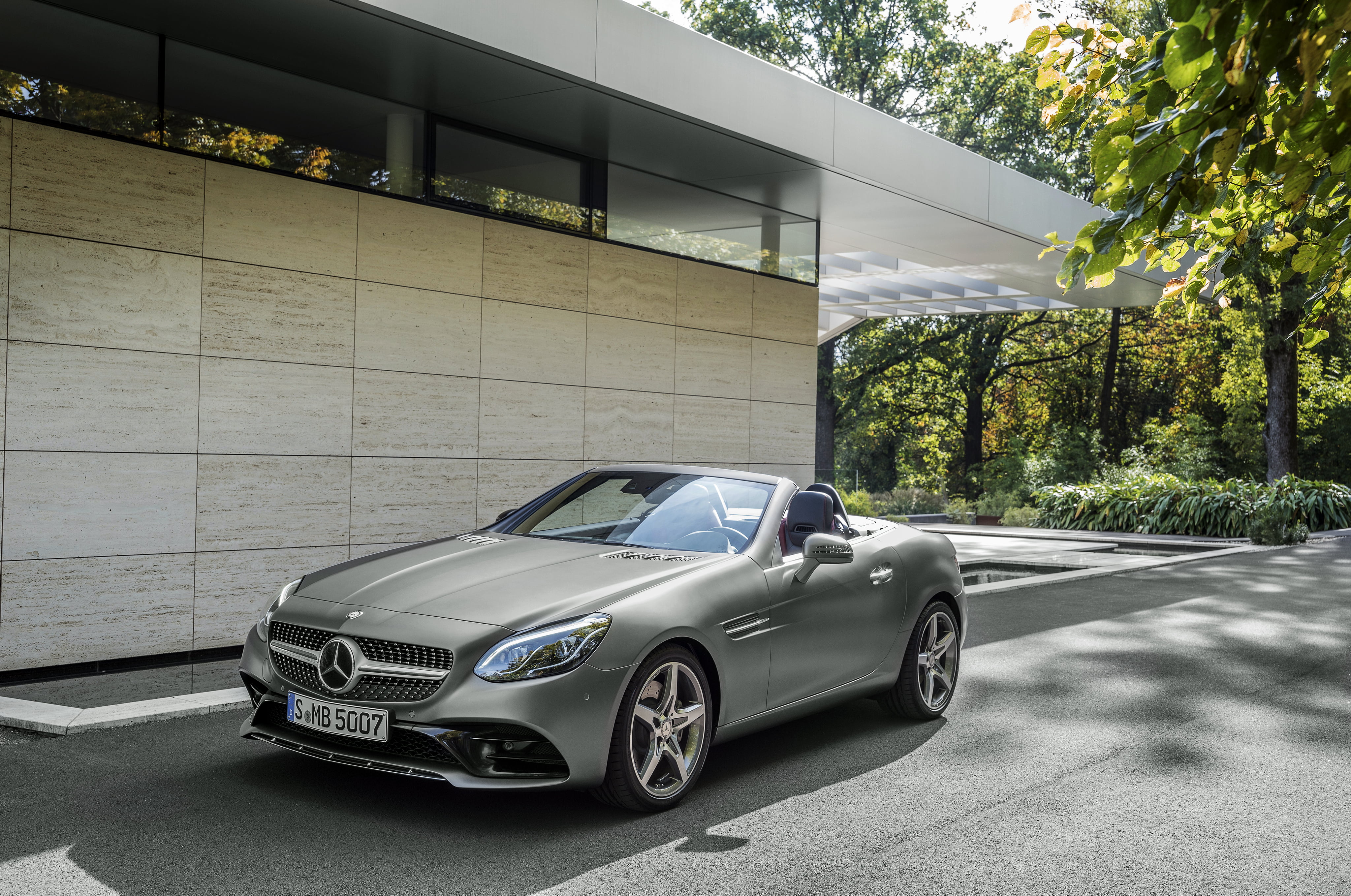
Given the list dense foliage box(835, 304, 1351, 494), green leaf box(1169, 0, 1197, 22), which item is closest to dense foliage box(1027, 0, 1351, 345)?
green leaf box(1169, 0, 1197, 22)

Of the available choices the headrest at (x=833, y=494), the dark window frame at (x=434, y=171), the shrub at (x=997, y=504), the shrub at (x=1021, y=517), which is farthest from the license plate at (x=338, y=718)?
the shrub at (x=997, y=504)

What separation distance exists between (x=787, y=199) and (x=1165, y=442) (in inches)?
985

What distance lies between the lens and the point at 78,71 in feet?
25.9

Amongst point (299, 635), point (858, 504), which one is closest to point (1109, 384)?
point (858, 504)

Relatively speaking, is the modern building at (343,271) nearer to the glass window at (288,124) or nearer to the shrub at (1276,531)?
the glass window at (288,124)

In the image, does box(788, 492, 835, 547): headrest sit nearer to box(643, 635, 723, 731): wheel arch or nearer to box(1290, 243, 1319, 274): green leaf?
box(643, 635, 723, 731): wheel arch

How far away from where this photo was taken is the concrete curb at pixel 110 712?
5.93m

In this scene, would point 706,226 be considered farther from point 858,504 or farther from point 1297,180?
point 858,504

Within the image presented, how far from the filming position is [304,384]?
8.99m

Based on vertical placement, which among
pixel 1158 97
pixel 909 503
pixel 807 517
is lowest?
pixel 909 503

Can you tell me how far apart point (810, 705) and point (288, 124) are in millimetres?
6289

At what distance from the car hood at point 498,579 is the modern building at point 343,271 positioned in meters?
3.20

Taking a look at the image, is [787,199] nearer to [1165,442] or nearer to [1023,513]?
[1023,513]

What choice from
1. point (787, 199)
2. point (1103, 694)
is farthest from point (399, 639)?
point (787, 199)
